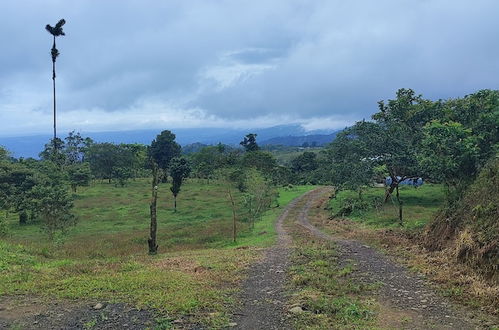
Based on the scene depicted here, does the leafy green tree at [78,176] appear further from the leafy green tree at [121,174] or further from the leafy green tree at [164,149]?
the leafy green tree at [164,149]

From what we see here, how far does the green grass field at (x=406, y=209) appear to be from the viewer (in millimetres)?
26528

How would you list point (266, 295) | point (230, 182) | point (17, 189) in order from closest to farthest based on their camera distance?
1. point (266, 295)
2. point (230, 182)
3. point (17, 189)

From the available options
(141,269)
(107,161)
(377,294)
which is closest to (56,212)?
(141,269)

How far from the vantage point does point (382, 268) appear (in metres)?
14.3

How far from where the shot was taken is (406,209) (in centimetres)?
3466

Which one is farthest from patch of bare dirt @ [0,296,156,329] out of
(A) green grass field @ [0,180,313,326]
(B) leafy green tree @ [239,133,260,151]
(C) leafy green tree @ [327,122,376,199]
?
(B) leafy green tree @ [239,133,260,151]

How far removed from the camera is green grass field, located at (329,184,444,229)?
26.5 metres

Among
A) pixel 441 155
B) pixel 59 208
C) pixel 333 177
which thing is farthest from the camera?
pixel 333 177

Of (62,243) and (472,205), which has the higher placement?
(472,205)

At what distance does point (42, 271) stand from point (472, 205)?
626 inches

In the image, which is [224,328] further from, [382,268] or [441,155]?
[441,155]

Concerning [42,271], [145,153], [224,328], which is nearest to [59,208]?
[42,271]

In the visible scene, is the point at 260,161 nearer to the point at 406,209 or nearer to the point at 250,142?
the point at 406,209

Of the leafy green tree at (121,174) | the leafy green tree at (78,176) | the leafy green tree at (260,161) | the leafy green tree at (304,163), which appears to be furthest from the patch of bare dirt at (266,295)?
the leafy green tree at (304,163)
